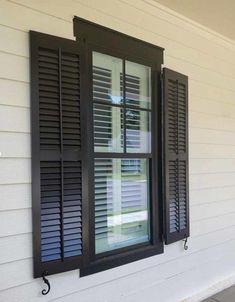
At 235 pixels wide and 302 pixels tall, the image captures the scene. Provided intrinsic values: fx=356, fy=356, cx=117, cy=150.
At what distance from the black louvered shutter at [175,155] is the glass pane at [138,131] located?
6.3 inches

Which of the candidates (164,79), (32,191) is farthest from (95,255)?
(164,79)

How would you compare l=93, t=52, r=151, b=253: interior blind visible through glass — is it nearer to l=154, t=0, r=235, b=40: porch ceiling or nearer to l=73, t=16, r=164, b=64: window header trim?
l=73, t=16, r=164, b=64: window header trim

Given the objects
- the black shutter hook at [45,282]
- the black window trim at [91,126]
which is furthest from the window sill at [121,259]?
the black shutter hook at [45,282]

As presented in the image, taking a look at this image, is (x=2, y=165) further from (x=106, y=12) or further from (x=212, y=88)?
(x=212, y=88)

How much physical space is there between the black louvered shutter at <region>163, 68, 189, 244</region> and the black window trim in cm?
6

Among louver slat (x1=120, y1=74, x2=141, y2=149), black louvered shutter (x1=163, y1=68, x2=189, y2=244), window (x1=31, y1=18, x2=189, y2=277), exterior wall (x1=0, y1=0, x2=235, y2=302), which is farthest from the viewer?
black louvered shutter (x1=163, y1=68, x2=189, y2=244)

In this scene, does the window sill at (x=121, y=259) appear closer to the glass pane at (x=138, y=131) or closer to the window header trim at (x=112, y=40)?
the glass pane at (x=138, y=131)

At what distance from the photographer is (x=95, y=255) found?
2.51 metres

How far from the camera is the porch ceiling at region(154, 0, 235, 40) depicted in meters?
3.00

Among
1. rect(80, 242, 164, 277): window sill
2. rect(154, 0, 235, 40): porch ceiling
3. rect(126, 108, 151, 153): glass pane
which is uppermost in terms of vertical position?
rect(154, 0, 235, 40): porch ceiling

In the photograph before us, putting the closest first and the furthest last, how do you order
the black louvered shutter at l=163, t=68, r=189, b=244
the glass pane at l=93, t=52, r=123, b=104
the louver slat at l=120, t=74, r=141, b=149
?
the glass pane at l=93, t=52, r=123, b=104 < the louver slat at l=120, t=74, r=141, b=149 < the black louvered shutter at l=163, t=68, r=189, b=244

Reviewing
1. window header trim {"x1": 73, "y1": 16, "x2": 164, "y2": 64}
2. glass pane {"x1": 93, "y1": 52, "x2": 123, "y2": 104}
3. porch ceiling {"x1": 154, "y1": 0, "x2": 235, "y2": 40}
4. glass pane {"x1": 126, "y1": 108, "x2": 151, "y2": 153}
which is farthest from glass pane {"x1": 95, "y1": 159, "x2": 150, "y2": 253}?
porch ceiling {"x1": 154, "y1": 0, "x2": 235, "y2": 40}

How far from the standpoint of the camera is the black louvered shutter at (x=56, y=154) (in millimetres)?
2143

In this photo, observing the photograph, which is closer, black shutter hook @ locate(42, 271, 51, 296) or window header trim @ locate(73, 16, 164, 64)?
black shutter hook @ locate(42, 271, 51, 296)
